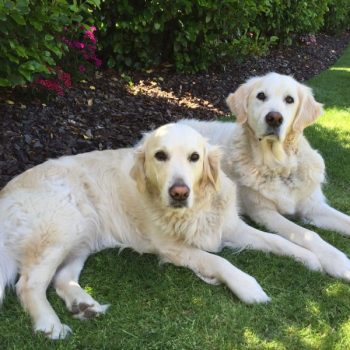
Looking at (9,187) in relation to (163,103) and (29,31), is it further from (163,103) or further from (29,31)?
(163,103)

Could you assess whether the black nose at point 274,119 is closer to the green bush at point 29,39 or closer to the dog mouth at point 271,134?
the dog mouth at point 271,134

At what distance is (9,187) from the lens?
3428mm

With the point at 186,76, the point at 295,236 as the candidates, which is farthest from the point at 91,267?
the point at 186,76

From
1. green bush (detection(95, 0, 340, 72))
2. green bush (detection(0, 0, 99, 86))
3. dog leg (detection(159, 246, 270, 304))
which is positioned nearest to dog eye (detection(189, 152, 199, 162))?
dog leg (detection(159, 246, 270, 304))

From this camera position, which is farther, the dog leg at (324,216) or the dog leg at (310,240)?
the dog leg at (324,216)

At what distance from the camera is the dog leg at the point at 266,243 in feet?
10.6

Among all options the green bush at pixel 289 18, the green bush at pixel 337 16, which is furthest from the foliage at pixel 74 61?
the green bush at pixel 337 16

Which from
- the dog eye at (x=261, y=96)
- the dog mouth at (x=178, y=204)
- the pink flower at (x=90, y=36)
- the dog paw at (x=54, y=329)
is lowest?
the dog paw at (x=54, y=329)

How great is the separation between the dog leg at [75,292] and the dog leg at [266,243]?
1118mm

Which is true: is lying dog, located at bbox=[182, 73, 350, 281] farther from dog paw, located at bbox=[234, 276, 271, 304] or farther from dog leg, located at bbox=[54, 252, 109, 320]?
dog leg, located at bbox=[54, 252, 109, 320]

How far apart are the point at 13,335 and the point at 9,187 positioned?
119 centimetres

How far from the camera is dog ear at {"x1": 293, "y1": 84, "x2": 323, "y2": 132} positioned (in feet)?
12.6

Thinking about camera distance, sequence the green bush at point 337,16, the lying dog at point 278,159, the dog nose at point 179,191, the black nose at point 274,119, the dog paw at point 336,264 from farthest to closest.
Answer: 1. the green bush at point 337,16
2. the lying dog at point 278,159
3. the black nose at point 274,119
4. the dog paw at point 336,264
5. the dog nose at point 179,191

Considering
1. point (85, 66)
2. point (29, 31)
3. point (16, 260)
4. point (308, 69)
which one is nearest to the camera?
point (16, 260)
